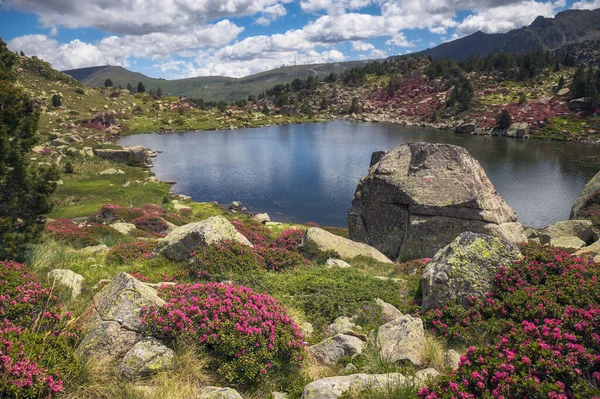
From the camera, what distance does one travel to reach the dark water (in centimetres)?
5522

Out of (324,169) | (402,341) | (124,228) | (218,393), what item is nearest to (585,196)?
(402,341)

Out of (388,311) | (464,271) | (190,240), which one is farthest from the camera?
(190,240)

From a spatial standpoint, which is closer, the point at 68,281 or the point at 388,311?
the point at 68,281

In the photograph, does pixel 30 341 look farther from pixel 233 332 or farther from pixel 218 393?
pixel 233 332

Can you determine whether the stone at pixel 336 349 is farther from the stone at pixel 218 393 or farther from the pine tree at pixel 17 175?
the pine tree at pixel 17 175

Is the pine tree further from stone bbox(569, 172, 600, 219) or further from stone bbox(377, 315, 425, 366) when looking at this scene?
stone bbox(569, 172, 600, 219)

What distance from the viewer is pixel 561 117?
11938 cm

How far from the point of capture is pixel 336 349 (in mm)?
9555

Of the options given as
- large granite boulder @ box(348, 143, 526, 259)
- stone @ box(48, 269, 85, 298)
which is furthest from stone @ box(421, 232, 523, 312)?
stone @ box(48, 269, 85, 298)

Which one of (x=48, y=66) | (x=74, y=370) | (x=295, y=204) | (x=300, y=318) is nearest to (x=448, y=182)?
(x=300, y=318)

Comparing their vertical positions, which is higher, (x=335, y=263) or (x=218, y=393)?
(x=218, y=393)

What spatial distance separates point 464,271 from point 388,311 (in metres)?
2.98

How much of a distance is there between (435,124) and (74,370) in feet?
514

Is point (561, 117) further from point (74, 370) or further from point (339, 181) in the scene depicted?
point (74, 370)
